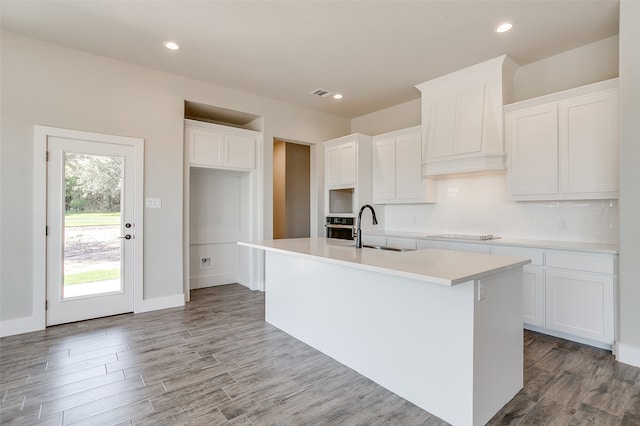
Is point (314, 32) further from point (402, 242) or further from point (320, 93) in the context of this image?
point (402, 242)

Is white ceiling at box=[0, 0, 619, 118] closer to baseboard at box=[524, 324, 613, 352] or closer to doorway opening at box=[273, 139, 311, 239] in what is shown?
doorway opening at box=[273, 139, 311, 239]

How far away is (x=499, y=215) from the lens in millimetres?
3922

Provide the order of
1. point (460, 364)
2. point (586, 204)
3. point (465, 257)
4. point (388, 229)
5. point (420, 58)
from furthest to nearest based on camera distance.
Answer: point (388, 229) < point (420, 58) < point (586, 204) < point (465, 257) < point (460, 364)

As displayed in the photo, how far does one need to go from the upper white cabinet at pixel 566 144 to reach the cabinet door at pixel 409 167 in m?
1.17

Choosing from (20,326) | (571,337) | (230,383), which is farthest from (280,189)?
(571,337)

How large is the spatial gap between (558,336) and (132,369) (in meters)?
3.80

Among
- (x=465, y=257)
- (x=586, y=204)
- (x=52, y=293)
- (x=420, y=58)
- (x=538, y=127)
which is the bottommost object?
(x=52, y=293)

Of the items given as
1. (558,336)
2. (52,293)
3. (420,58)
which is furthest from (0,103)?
(558,336)

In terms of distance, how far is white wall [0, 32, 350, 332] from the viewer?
310 cm

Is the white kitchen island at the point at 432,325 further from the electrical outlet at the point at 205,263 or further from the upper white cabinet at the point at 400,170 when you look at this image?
the electrical outlet at the point at 205,263

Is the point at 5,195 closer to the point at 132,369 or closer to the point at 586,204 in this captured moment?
the point at 132,369

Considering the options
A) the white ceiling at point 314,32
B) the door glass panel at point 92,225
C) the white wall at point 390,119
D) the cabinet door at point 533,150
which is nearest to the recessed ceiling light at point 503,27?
the white ceiling at point 314,32

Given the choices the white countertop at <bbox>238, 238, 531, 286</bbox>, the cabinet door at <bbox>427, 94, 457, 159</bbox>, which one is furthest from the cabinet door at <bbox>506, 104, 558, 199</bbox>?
the white countertop at <bbox>238, 238, 531, 286</bbox>

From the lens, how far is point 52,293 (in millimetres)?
3326
